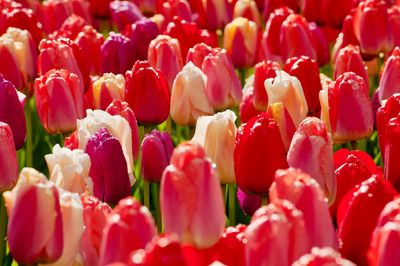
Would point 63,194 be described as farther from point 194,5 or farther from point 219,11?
point 194,5

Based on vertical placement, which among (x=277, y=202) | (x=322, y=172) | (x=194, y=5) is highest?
(x=277, y=202)

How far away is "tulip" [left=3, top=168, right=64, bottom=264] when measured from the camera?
1.97 meters

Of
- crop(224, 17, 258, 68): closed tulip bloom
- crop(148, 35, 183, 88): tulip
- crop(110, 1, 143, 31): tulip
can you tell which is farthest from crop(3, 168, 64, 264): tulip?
crop(110, 1, 143, 31): tulip

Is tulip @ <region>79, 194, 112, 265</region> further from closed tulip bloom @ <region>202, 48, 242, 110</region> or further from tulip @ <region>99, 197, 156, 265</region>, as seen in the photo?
closed tulip bloom @ <region>202, 48, 242, 110</region>

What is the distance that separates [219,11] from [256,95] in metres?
1.22

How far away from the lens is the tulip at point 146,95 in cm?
302

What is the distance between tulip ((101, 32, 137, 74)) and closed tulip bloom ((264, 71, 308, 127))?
0.80 metres

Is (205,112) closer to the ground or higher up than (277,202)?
closer to the ground

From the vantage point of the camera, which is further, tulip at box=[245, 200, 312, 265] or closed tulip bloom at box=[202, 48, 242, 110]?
closed tulip bloom at box=[202, 48, 242, 110]

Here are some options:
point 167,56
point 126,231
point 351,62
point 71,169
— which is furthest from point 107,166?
point 351,62

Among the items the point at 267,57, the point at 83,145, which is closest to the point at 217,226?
the point at 83,145

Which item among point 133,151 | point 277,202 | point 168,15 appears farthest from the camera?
point 168,15

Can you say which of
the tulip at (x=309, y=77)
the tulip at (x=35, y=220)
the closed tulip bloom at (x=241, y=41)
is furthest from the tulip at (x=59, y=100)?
the tulip at (x=35, y=220)

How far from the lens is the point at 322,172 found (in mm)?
2393
